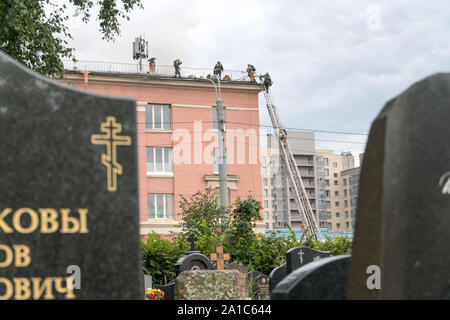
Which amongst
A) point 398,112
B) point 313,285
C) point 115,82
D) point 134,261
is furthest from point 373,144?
point 115,82

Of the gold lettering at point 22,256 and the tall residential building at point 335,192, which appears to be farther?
the tall residential building at point 335,192

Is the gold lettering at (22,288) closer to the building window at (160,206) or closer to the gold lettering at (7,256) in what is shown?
the gold lettering at (7,256)

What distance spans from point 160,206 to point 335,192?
98391 millimetres

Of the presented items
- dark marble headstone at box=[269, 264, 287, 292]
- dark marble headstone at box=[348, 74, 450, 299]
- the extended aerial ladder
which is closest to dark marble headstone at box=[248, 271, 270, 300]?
dark marble headstone at box=[269, 264, 287, 292]

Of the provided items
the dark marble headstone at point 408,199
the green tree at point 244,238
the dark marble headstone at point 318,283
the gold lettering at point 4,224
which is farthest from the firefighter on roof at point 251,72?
the gold lettering at point 4,224

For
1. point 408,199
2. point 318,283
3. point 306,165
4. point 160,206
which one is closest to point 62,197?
point 318,283

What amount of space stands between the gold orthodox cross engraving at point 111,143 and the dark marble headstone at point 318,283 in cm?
119

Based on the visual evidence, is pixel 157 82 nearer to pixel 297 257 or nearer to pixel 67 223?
pixel 297 257

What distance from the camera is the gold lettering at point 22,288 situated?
3.06 meters

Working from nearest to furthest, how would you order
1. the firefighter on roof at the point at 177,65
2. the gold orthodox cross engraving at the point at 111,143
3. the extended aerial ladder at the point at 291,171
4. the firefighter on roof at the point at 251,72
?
the gold orthodox cross engraving at the point at 111,143 < the firefighter on roof at the point at 177,65 < the firefighter on roof at the point at 251,72 < the extended aerial ladder at the point at 291,171

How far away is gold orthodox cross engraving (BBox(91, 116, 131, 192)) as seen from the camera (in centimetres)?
319

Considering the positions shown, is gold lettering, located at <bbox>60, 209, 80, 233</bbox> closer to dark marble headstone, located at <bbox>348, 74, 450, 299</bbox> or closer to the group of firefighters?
dark marble headstone, located at <bbox>348, 74, 450, 299</bbox>

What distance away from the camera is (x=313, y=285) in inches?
138

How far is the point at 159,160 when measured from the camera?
2812 centimetres
